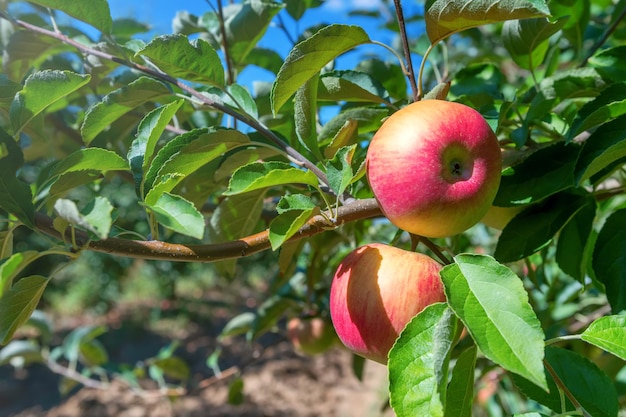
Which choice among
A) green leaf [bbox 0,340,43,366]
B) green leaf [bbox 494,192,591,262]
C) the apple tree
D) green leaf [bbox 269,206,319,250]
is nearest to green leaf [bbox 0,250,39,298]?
the apple tree

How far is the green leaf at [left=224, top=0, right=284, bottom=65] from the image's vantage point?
94 centimetres

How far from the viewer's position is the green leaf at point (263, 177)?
56 cm

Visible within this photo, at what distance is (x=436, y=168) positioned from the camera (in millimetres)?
571

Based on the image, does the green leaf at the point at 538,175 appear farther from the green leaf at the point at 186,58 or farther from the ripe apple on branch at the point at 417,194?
the green leaf at the point at 186,58

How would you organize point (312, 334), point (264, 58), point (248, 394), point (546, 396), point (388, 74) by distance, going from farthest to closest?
point (248, 394)
point (312, 334)
point (264, 58)
point (388, 74)
point (546, 396)

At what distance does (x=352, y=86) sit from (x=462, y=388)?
0.40 m

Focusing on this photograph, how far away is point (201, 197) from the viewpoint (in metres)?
0.86

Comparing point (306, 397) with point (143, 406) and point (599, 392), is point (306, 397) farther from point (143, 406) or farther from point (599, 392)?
point (599, 392)

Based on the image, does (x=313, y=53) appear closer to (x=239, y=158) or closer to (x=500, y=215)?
(x=239, y=158)

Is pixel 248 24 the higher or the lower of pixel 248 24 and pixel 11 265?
the higher

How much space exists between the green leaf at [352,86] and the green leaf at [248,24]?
258 millimetres

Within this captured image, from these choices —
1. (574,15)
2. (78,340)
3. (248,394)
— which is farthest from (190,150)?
(248,394)

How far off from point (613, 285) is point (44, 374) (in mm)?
4967

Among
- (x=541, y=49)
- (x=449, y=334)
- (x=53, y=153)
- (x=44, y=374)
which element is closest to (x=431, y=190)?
(x=449, y=334)
